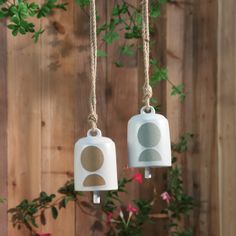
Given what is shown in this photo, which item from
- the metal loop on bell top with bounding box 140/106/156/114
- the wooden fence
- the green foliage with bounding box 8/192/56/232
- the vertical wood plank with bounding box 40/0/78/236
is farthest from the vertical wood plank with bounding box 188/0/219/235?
the metal loop on bell top with bounding box 140/106/156/114

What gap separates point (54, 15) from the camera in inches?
91.2

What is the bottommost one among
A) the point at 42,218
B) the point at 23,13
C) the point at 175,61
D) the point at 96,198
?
the point at 42,218

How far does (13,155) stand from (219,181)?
810 mm

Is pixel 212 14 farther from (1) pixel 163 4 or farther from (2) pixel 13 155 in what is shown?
(2) pixel 13 155

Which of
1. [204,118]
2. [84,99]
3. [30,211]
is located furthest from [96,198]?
[204,118]

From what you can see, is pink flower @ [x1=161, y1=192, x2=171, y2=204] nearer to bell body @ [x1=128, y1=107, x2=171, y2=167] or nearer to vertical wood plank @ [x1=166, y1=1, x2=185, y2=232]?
vertical wood plank @ [x1=166, y1=1, x2=185, y2=232]

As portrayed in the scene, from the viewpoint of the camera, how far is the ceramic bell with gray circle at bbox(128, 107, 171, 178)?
4.66 ft

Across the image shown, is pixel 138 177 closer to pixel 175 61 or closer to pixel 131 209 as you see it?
pixel 131 209

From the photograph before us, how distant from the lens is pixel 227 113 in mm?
2291

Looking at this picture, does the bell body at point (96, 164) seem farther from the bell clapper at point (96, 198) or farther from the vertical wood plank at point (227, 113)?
the vertical wood plank at point (227, 113)

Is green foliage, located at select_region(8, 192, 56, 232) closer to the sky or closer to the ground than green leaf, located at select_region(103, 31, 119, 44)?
closer to the ground

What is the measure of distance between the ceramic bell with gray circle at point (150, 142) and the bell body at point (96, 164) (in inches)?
2.5

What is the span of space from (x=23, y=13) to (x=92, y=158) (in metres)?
0.83

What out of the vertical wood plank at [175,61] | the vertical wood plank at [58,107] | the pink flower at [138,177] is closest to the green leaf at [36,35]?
the vertical wood plank at [58,107]
